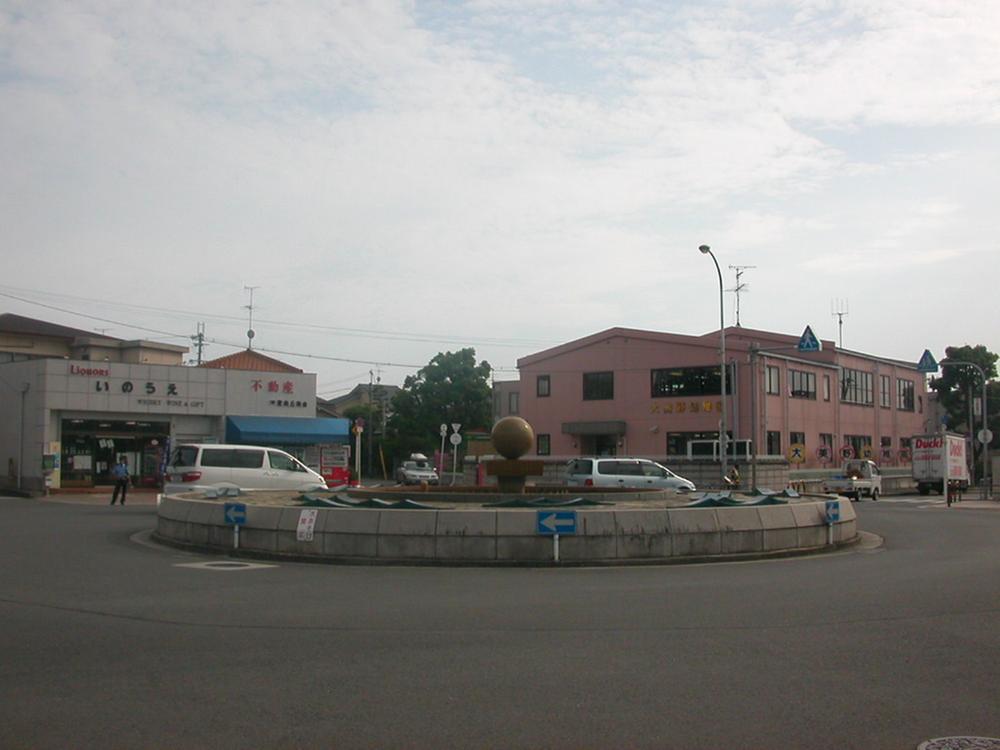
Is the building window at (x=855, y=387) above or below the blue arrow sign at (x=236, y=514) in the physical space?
above

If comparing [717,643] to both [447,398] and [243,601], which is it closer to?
[243,601]

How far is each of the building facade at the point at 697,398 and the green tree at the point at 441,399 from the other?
1174 centimetres

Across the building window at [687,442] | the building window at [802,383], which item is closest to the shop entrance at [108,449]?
the building window at [687,442]

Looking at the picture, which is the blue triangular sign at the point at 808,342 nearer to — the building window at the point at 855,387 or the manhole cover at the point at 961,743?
the building window at the point at 855,387

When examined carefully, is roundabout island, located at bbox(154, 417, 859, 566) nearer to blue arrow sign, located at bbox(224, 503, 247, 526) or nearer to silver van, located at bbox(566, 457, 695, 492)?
blue arrow sign, located at bbox(224, 503, 247, 526)

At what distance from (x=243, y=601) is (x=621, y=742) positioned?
21.6 feet

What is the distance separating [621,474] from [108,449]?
20.8m

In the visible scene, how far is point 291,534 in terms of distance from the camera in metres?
16.5

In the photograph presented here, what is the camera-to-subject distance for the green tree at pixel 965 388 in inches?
2667

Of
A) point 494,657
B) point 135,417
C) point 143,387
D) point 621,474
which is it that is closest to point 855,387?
point 621,474

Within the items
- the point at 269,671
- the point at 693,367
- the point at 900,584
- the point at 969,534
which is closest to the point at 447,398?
the point at 693,367

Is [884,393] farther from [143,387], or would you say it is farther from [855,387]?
[143,387]

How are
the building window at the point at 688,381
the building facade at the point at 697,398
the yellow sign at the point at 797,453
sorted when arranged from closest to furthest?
the yellow sign at the point at 797,453 < the building facade at the point at 697,398 < the building window at the point at 688,381

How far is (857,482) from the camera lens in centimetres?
4456
